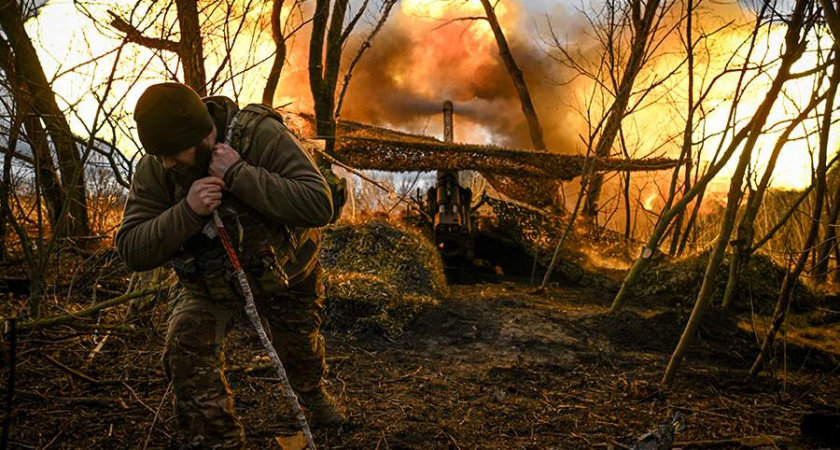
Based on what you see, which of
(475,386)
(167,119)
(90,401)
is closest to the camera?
(167,119)

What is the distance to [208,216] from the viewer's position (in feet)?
6.80

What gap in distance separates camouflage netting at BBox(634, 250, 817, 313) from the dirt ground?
0.59 meters

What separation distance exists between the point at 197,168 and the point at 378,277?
12.9ft

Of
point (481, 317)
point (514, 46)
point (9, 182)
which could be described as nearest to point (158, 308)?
point (9, 182)

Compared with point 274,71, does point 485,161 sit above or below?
below

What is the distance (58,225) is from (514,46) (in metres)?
14.0

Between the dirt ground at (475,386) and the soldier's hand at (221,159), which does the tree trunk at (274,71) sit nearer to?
the dirt ground at (475,386)

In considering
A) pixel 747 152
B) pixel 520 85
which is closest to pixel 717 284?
pixel 747 152

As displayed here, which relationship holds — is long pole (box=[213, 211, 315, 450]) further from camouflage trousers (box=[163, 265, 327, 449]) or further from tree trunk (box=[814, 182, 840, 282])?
tree trunk (box=[814, 182, 840, 282])

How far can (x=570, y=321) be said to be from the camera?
5398 millimetres

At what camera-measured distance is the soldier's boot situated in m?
2.92

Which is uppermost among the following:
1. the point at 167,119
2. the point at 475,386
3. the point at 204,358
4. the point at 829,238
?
the point at 167,119

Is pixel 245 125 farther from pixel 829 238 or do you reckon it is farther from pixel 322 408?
pixel 829 238

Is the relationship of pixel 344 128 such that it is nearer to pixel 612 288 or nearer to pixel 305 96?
pixel 305 96
